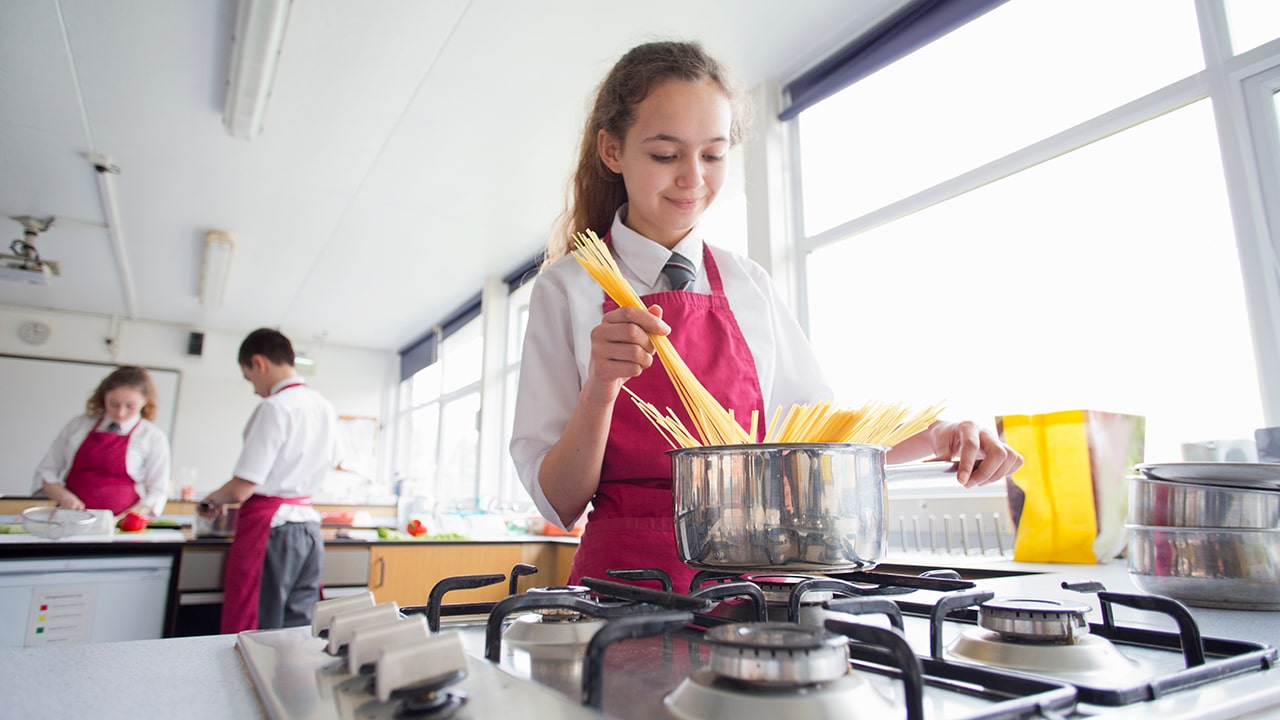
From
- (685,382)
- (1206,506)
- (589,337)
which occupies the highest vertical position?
(589,337)

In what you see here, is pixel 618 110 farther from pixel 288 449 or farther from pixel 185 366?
pixel 185 366

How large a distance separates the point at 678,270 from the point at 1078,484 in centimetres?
115

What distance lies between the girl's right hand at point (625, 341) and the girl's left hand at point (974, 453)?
0.39m

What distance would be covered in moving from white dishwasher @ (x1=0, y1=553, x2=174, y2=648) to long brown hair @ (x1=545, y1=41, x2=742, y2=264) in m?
1.92

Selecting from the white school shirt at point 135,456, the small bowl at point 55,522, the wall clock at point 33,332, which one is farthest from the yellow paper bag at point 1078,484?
the wall clock at point 33,332

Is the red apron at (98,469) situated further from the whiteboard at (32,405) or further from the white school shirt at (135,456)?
the whiteboard at (32,405)

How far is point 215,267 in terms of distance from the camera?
544 cm

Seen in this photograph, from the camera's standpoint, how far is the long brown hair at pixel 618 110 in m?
1.06

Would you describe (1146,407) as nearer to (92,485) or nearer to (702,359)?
(702,359)

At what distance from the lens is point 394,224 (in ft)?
15.8

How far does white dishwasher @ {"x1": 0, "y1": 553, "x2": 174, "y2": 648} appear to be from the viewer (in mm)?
2086

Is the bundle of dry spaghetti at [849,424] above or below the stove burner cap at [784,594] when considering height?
above

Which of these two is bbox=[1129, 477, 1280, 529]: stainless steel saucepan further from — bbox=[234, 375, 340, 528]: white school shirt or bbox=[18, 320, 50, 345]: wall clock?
bbox=[18, 320, 50, 345]: wall clock

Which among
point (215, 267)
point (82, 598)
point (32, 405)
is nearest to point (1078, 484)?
point (82, 598)
